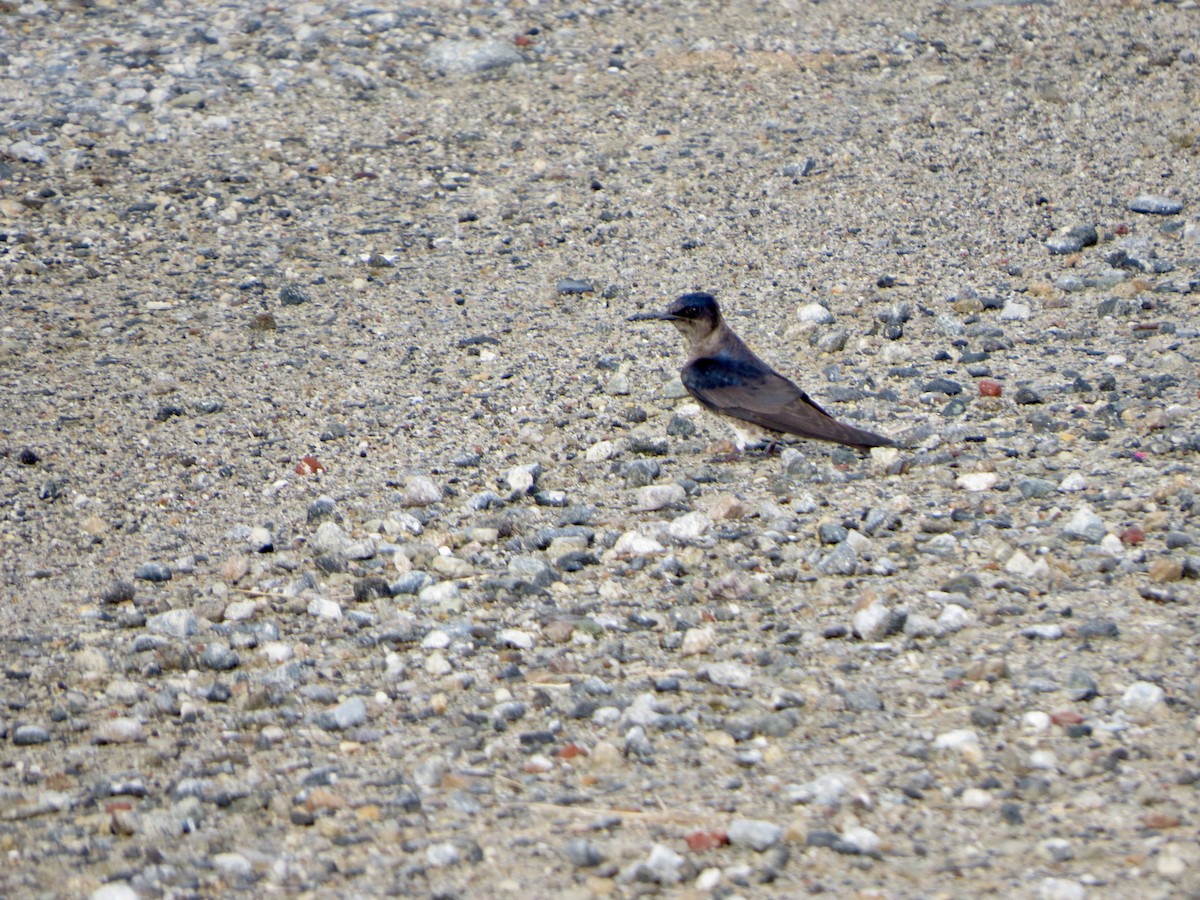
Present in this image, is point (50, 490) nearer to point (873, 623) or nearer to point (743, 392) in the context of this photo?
point (743, 392)

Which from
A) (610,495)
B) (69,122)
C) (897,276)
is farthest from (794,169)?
(69,122)

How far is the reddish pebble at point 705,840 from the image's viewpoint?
3.50m

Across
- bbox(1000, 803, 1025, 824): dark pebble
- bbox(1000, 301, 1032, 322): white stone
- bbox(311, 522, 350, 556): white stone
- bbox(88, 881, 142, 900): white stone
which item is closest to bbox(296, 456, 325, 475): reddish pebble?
bbox(311, 522, 350, 556): white stone

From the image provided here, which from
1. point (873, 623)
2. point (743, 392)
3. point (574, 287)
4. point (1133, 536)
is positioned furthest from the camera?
point (574, 287)

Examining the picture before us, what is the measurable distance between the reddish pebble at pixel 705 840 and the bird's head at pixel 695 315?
364 centimetres

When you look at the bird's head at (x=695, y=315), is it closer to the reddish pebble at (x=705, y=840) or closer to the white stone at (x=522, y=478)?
the white stone at (x=522, y=478)

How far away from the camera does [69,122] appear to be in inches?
378

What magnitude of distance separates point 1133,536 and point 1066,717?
4.25 feet

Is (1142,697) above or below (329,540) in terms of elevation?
above

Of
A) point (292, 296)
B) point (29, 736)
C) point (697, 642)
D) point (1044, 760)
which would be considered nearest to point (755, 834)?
point (1044, 760)

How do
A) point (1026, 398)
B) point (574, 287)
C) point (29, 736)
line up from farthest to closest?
point (574, 287) < point (1026, 398) < point (29, 736)

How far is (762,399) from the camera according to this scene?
6184 mm

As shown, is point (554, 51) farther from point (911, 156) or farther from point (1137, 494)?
point (1137, 494)

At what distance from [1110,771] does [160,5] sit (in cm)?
999
